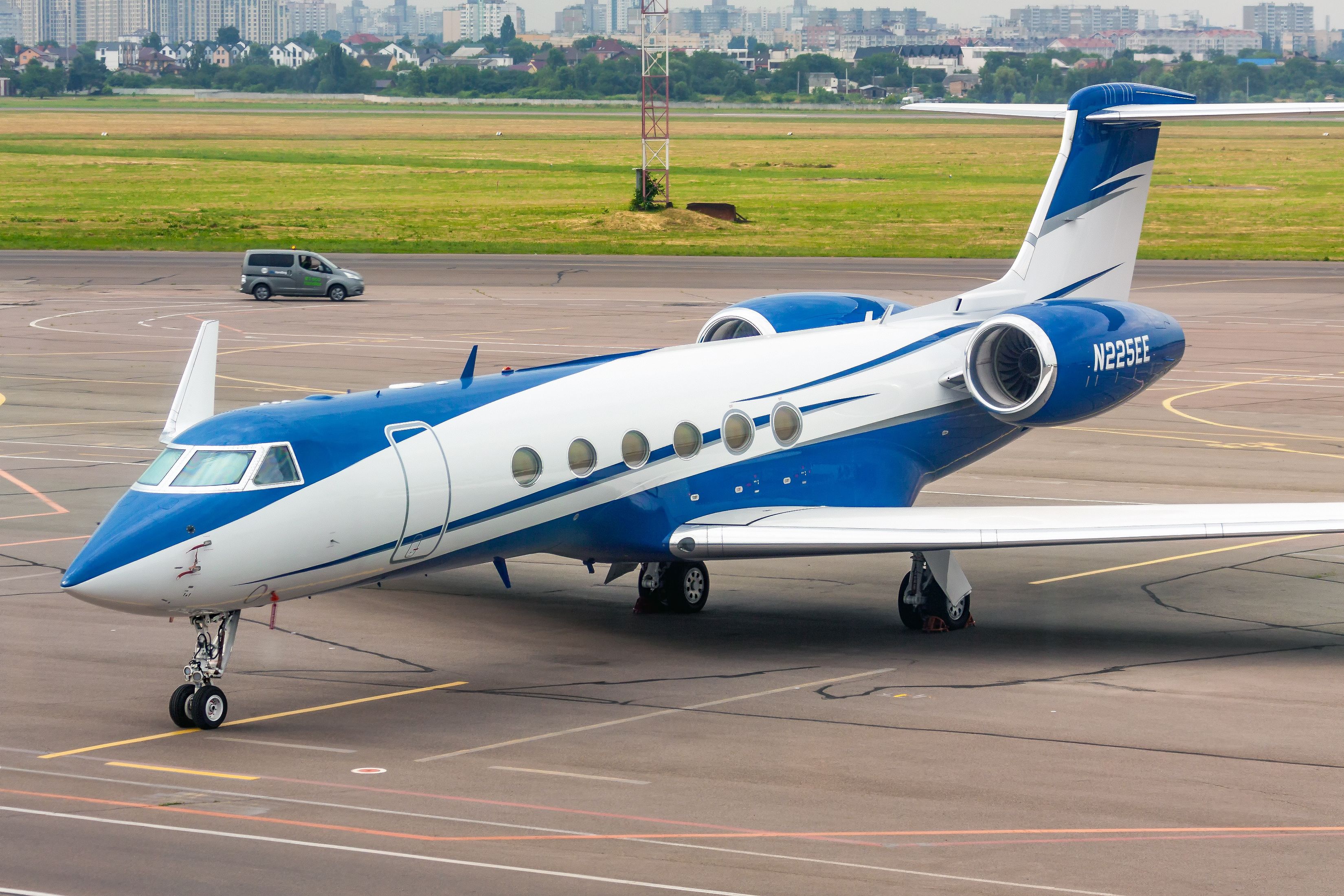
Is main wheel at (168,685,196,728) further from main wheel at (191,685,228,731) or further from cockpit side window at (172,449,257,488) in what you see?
cockpit side window at (172,449,257,488)

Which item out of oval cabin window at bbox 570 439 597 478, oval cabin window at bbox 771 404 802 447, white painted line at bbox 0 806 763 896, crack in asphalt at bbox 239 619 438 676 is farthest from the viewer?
oval cabin window at bbox 771 404 802 447

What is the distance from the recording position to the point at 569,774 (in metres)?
16.0

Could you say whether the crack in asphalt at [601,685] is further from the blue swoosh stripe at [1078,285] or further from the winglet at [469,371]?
the blue swoosh stripe at [1078,285]

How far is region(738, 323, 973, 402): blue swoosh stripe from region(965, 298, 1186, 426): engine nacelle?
355 mm

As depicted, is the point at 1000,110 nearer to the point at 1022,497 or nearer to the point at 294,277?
the point at 1022,497

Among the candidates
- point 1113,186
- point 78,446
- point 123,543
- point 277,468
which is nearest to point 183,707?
point 123,543

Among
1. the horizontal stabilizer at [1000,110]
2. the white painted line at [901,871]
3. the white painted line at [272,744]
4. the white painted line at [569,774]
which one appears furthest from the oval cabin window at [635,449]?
the horizontal stabilizer at [1000,110]

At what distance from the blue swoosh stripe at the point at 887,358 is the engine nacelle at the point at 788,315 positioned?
1.95 metres

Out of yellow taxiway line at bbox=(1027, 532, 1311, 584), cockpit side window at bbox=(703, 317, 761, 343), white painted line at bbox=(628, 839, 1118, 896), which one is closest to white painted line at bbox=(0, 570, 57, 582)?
cockpit side window at bbox=(703, 317, 761, 343)

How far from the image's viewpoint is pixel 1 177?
12975cm

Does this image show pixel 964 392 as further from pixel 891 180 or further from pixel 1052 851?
pixel 891 180

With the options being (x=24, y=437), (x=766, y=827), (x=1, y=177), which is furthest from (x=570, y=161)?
(x=766, y=827)

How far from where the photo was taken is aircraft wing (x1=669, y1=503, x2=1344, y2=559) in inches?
803

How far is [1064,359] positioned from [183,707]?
12.1 meters
